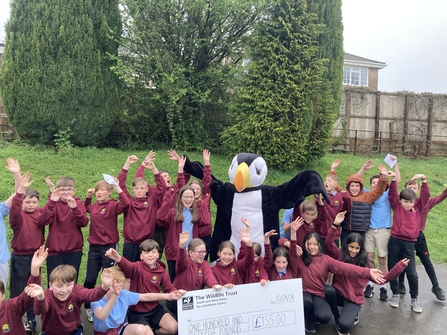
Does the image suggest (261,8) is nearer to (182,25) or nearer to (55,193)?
(182,25)

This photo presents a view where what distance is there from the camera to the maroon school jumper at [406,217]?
4.74 m

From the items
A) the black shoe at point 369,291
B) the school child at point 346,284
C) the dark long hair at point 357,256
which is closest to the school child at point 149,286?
the school child at point 346,284

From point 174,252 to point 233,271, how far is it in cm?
82

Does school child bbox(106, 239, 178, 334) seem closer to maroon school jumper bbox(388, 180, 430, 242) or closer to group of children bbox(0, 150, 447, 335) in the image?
group of children bbox(0, 150, 447, 335)

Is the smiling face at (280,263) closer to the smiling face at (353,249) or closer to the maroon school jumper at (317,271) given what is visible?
the maroon school jumper at (317,271)

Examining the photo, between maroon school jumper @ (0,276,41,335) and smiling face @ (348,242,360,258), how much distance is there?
3.23 m

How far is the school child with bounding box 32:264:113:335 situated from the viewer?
2.99m

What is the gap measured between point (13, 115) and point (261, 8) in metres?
6.12

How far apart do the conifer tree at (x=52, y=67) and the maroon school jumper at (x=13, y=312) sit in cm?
605

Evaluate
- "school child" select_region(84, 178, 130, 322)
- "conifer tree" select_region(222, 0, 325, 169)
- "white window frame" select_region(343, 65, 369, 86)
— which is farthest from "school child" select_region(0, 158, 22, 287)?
"white window frame" select_region(343, 65, 369, 86)

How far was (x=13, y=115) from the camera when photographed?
8.17 m

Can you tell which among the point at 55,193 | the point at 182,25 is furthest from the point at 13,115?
the point at 55,193

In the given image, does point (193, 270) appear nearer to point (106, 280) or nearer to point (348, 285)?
point (106, 280)

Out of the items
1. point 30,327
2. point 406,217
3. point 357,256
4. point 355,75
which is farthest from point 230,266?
point 355,75
